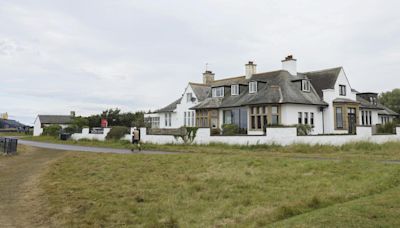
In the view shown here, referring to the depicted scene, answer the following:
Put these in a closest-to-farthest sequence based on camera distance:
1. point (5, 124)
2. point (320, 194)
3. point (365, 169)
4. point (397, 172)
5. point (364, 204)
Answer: point (364, 204) < point (320, 194) < point (397, 172) < point (365, 169) < point (5, 124)

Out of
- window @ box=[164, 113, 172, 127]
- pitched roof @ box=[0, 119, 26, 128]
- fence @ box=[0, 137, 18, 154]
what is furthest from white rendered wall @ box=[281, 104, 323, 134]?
pitched roof @ box=[0, 119, 26, 128]

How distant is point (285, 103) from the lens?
3161cm

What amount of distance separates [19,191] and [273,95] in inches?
961

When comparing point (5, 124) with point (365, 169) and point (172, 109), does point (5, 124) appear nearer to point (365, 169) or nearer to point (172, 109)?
point (172, 109)

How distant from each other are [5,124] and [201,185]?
332 ft

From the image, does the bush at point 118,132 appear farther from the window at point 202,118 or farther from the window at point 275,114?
the window at point 275,114

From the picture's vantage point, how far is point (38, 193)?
41.2 feet

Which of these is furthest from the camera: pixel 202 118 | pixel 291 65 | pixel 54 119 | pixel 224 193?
pixel 54 119

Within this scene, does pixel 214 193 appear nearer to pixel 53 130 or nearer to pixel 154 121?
pixel 154 121

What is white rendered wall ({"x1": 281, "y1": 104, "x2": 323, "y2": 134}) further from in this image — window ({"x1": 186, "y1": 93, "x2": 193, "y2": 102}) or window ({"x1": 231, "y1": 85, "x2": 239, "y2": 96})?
window ({"x1": 186, "y1": 93, "x2": 193, "y2": 102})

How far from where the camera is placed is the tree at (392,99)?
7076 centimetres

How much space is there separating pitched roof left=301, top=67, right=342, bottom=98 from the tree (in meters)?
39.5

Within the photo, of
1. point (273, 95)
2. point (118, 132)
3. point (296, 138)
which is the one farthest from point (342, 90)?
point (118, 132)

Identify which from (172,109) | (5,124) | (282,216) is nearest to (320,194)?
(282,216)
